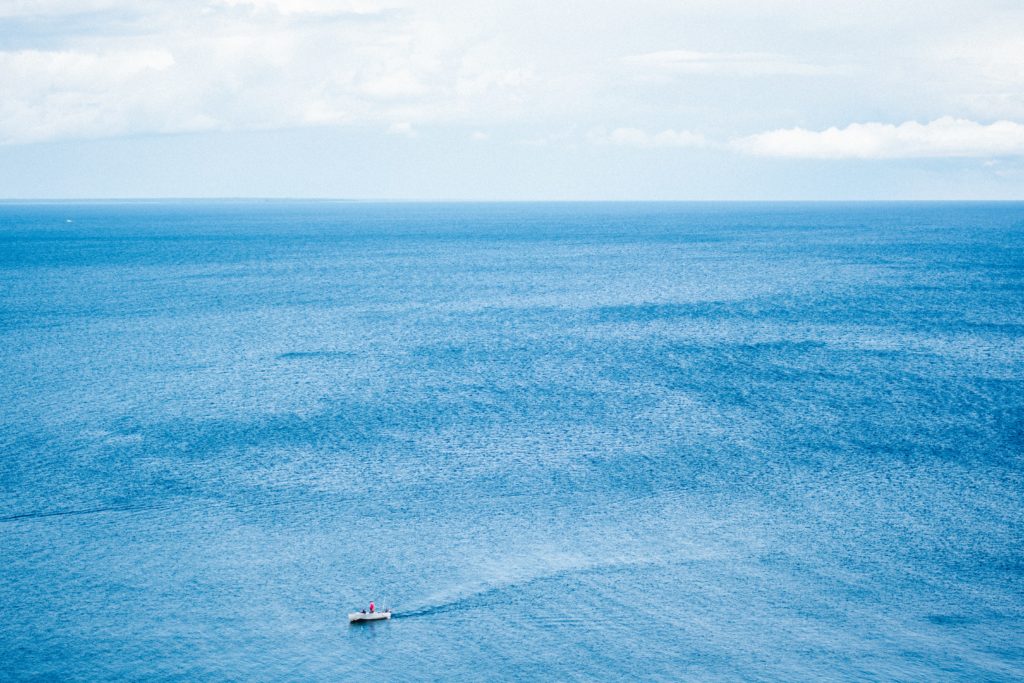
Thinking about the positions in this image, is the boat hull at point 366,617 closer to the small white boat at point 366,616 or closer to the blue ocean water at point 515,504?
the small white boat at point 366,616

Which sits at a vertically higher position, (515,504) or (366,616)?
(515,504)

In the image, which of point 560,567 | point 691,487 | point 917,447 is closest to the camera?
point 560,567

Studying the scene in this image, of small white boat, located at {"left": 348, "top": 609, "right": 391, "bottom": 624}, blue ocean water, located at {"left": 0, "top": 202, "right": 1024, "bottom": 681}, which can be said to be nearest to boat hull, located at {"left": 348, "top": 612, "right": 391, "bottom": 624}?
small white boat, located at {"left": 348, "top": 609, "right": 391, "bottom": 624}

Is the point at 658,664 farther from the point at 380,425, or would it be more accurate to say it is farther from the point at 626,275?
the point at 626,275

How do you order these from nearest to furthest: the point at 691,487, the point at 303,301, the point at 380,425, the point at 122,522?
the point at 122,522 < the point at 691,487 < the point at 380,425 < the point at 303,301

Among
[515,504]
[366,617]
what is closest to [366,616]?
[366,617]

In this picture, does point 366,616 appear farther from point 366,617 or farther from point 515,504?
point 515,504

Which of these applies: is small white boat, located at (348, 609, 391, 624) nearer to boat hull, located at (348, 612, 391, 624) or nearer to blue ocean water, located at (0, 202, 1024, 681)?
boat hull, located at (348, 612, 391, 624)

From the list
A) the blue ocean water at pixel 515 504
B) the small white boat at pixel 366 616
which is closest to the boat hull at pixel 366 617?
the small white boat at pixel 366 616

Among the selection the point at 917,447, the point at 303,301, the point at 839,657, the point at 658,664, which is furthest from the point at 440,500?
the point at 303,301
